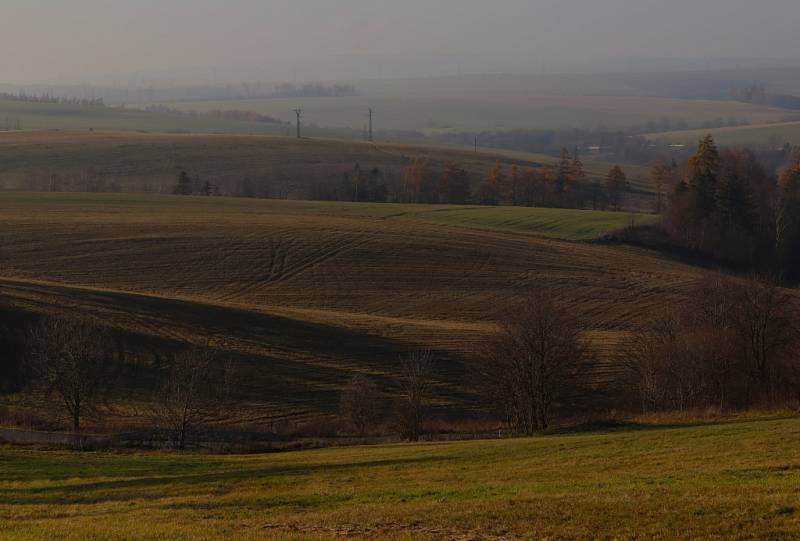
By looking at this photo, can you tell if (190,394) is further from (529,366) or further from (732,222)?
(732,222)

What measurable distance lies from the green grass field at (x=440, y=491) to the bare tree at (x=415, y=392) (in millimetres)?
8462

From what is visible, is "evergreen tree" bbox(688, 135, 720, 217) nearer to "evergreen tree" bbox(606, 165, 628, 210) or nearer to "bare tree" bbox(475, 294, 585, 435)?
"evergreen tree" bbox(606, 165, 628, 210)

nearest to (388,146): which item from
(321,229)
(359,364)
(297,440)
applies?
(321,229)


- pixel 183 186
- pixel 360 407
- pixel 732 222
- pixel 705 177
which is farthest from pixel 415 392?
pixel 183 186

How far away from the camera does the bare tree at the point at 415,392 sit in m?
36.9

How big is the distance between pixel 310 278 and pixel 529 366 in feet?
99.9

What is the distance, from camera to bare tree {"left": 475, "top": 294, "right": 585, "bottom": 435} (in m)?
38.6

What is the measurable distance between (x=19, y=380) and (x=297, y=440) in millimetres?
15171

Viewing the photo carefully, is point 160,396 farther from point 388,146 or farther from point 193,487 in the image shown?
point 388,146

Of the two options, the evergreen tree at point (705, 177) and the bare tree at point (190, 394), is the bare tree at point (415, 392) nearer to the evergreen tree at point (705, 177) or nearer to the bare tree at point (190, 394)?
the bare tree at point (190, 394)

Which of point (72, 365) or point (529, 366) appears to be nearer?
point (72, 365)

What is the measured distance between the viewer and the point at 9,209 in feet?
271

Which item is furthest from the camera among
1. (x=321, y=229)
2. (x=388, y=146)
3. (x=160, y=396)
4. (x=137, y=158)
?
(x=388, y=146)

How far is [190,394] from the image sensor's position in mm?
34781
